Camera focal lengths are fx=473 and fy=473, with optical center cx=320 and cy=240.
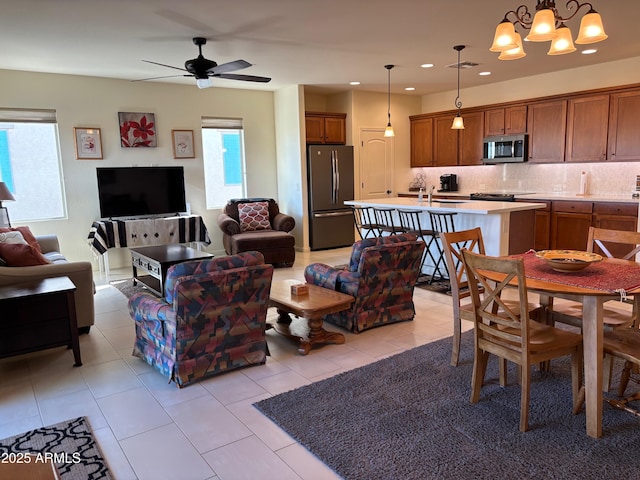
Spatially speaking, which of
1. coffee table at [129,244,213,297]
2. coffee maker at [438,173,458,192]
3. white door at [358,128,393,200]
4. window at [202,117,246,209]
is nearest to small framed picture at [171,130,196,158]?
window at [202,117,246,209]

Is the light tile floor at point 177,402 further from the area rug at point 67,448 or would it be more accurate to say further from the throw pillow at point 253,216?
the throw pillow at point 253,216

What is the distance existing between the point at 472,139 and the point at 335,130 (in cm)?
237

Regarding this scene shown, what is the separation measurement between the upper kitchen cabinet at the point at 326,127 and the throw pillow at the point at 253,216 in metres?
1.56

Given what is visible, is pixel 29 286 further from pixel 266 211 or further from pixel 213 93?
pixel 213 93

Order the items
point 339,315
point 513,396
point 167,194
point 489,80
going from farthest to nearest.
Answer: point 489,80, point 167,194, point 339,315, point 513,396

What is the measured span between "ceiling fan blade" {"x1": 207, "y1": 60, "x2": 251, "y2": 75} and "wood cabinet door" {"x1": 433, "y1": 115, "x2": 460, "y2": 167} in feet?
15.9

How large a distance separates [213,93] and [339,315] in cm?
507

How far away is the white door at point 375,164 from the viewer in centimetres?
866

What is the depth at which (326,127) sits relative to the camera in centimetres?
827

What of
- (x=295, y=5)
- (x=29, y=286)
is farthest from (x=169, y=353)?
(x=295, y=5)

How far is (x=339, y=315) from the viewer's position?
166 inches

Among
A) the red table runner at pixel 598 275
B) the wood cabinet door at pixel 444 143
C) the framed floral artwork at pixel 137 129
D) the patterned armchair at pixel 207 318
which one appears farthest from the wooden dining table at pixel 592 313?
the framed floral artwork at pixel 137 129

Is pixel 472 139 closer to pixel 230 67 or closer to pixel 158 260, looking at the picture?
pixel 230 67

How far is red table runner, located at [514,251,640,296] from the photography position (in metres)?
2.54
